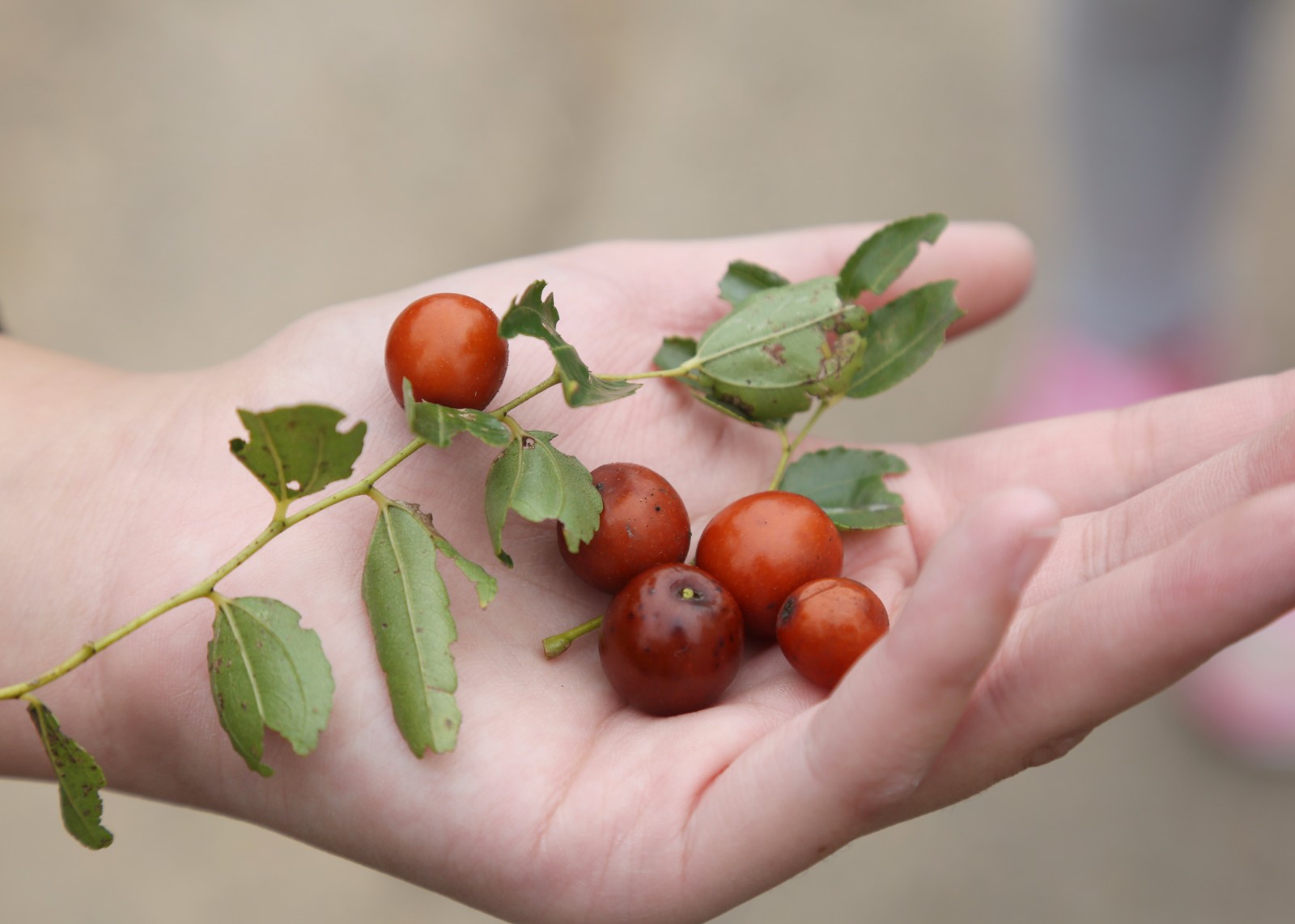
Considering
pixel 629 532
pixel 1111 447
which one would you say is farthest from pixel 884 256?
pixel 629 532

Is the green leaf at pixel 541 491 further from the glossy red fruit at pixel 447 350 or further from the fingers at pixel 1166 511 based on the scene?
the fingers at pixel 1166 511

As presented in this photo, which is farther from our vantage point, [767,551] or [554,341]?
[767,551]

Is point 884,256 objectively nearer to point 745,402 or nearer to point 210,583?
point 745,402

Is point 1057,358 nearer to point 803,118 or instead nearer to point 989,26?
point 803,118

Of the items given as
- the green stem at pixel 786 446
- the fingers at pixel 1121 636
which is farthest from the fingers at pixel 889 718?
the green stem at pixel 786 446

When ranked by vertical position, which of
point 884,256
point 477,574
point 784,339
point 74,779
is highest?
point 884,256
